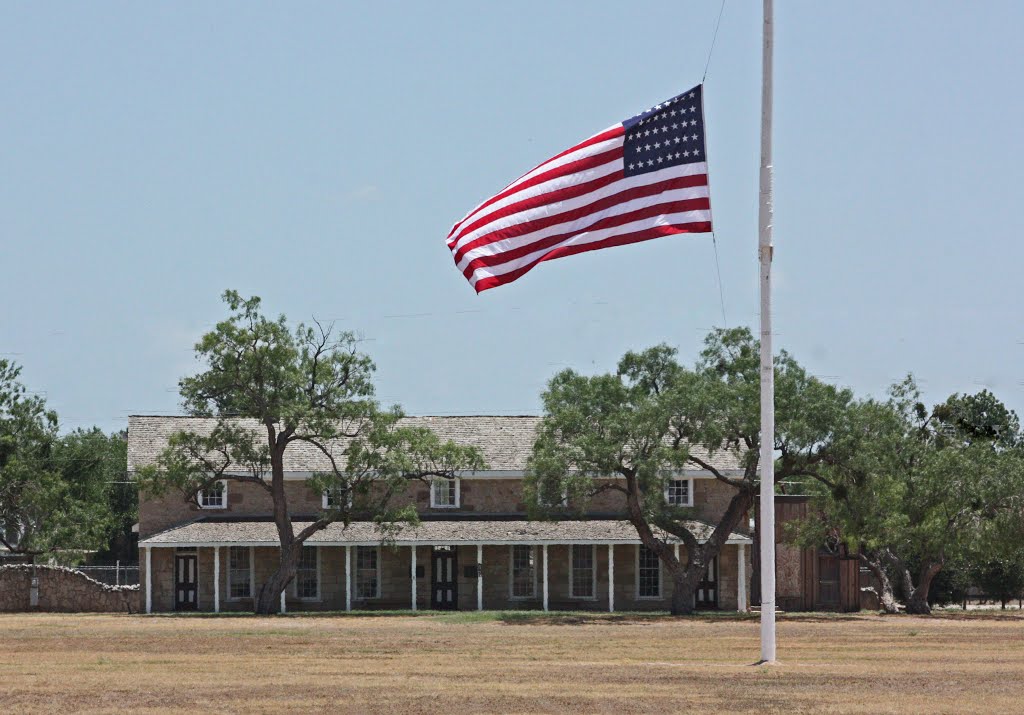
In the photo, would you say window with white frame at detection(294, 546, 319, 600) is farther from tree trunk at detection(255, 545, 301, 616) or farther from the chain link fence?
the chain link fence

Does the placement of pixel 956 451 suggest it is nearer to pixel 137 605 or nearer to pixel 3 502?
pixel 137 605

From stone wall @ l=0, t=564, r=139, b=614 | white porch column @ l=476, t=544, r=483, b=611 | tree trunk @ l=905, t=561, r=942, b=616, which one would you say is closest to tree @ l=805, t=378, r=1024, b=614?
tree trunk @ l=905, t=561, r=942, b=616

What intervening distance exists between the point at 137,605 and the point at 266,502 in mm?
5035

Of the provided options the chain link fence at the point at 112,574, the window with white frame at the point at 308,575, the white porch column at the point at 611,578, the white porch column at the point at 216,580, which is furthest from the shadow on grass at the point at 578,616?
the chain link fence at the point at 112,574

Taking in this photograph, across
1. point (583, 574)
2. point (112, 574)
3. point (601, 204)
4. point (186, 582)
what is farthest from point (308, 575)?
point (601, 204)

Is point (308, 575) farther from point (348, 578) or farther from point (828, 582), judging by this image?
point (828, 582)

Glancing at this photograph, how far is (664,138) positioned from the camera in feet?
62.6

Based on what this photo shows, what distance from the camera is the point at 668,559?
142 feet

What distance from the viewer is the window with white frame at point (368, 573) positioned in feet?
159

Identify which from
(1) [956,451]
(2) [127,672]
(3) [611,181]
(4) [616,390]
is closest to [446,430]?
(4) [616,390]

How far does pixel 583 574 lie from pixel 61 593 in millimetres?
15926

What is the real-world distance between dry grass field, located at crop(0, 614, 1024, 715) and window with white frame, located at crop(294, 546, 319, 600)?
1133 centimetres

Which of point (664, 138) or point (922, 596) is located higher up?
point (664, 138)

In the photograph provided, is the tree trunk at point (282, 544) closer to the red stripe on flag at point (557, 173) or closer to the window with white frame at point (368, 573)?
the window with white frame at point (368, 573)
